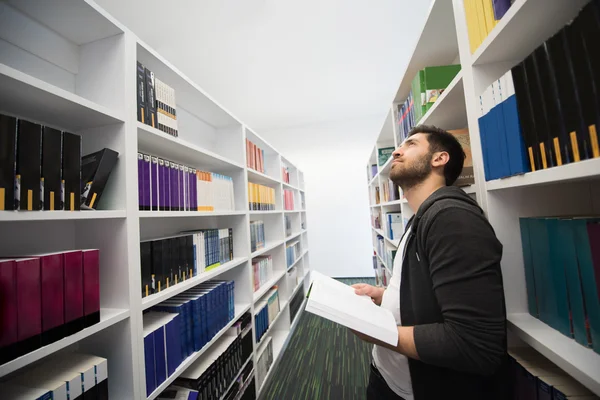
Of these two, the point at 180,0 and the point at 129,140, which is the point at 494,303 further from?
the point at 180,0

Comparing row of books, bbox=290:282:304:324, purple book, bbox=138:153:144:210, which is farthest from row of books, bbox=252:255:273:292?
purple book, bbox=138:153:144:210

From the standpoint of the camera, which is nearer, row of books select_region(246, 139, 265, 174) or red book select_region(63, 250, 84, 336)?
red book select_region(63, 250, 84, 336)

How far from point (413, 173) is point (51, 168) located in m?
1.29

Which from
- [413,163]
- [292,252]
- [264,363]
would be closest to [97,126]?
[413,163]

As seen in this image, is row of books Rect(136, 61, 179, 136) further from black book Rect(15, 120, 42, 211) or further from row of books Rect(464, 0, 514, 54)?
row of books Rect(464, 0, 514, 54)

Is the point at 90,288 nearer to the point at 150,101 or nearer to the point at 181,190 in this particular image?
the point at 181,190

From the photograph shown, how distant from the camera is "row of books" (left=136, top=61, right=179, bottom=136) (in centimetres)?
106

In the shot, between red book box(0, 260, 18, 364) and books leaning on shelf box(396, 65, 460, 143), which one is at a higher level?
books leaning on shelf box(396, 65, 460, 143)

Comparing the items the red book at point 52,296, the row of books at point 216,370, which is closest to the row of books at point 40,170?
the red book at point 52,296

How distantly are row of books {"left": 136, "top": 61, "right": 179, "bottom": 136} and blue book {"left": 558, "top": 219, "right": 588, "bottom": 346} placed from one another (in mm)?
1513

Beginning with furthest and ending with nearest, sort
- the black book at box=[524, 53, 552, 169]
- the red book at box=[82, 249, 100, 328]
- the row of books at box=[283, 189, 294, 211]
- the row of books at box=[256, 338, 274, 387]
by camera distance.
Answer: the row of books at box=[283, 189, 294, 211], the row of books at box=[256, 338, 274, 387], the red book at box=[82, 249, 100, 328], the black book at box=[524, 53, 552, 169]

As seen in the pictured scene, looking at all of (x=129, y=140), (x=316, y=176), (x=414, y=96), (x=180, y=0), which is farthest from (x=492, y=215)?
(x=316, y=176)

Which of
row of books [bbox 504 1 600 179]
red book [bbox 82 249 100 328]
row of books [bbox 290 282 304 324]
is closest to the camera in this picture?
row of books [bbox 504 1 600 179]

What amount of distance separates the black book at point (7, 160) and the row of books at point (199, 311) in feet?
2.59
